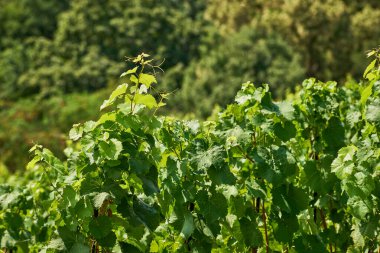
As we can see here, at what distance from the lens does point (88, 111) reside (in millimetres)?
28422

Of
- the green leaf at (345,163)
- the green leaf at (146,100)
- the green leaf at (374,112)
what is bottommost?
the green leaf at (345,163)

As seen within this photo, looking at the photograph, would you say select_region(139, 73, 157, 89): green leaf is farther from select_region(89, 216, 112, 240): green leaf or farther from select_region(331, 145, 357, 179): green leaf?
select_region(331, 145, 357, 179): green leaf

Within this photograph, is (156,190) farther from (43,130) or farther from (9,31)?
(9,31)

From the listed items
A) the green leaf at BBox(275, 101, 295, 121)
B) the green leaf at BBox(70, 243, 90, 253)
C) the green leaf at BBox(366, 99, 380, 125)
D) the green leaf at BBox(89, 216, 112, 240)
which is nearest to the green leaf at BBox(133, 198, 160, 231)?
the green leaf at BBox(89, 216, 112, 240)

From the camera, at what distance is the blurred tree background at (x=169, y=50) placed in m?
28.9

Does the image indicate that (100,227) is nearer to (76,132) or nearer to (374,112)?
(76,132)

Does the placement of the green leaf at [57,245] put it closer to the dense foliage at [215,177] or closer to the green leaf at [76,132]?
the dense foliage at [215,177]

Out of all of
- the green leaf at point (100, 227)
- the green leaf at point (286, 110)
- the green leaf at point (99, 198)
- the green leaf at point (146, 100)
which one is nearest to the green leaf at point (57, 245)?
the green leaf at point (100, 227)

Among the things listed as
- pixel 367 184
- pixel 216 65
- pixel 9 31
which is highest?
pixel 9 31

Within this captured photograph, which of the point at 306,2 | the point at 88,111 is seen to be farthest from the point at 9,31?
the point at 306,2

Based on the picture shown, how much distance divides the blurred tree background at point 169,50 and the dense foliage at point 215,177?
20.8 m

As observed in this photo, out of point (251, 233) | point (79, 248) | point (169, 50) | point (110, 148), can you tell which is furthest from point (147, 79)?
point (169, 50)

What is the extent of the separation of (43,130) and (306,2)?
12037 millimetres

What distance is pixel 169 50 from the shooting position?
34719 millimetres
